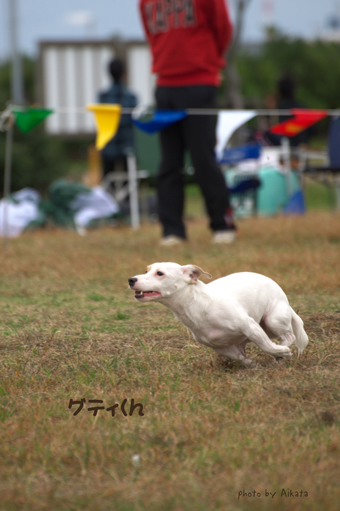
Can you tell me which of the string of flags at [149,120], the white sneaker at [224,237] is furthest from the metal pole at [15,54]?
the white sneaker at [224,237]

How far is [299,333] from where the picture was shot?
3119 mm

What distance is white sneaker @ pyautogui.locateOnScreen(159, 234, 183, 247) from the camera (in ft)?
21.6

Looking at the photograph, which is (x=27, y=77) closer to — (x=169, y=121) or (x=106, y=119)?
(x=106, y=119)

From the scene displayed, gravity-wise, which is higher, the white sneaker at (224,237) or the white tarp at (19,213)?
the white sneaker at (224,237)

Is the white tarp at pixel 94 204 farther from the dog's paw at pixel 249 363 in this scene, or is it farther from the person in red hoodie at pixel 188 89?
the dog's paw at pixel 249 363

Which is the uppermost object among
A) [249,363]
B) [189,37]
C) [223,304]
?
[189,37]

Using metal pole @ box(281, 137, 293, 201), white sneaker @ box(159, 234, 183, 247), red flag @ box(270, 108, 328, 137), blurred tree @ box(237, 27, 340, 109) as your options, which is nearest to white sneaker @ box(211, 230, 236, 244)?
white sneaker @ box(159, 234, 183, 247)

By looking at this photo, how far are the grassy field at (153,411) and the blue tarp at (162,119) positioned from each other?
6.06ft

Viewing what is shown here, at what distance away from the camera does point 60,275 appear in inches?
209

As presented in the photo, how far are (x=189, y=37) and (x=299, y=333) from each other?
3797mm

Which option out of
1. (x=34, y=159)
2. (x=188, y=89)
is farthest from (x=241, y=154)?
(x=34, y=159)

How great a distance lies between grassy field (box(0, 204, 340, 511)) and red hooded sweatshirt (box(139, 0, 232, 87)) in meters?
2.19

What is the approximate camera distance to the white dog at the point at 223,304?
284cm

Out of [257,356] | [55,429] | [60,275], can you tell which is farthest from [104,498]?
[60,275]
